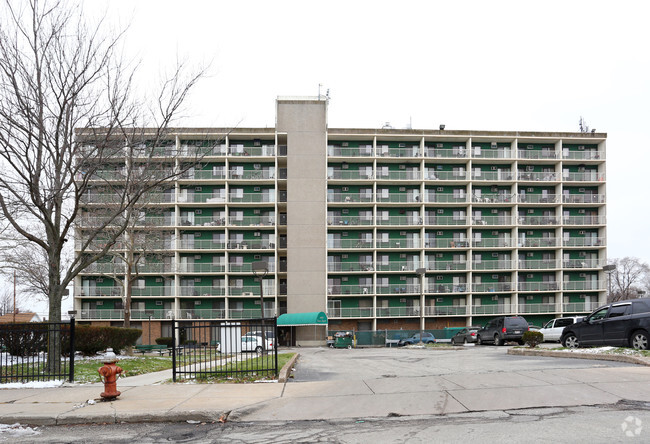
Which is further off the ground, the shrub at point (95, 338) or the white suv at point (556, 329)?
the shrub at point (95, 338)

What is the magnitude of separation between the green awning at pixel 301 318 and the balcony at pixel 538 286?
2311cm

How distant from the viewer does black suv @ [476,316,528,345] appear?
33256 millimetres

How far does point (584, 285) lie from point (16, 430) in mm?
62463

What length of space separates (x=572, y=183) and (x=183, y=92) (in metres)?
55.0

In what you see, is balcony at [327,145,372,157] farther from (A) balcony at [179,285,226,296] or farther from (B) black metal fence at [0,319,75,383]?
(B) black metal fence at [0,319,75,383]

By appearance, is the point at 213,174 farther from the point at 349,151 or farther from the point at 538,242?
the point at 538,242

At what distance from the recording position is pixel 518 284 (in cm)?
6000

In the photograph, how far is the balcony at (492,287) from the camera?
59.7 m

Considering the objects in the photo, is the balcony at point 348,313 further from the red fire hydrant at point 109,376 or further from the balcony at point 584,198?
the red fire hydrant at point 109,376

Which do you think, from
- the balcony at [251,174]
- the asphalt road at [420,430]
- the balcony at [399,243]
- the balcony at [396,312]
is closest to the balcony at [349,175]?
the balcony at [251,174]

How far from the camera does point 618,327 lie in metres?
17.2

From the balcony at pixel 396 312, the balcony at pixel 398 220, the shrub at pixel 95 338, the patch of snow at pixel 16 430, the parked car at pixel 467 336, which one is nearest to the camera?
the patch of snow at pixel 16 430

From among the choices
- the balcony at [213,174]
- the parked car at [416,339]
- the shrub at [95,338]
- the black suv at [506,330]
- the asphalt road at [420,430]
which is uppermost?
the balcony at [213,174]

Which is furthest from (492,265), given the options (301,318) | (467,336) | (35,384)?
(35,384)
